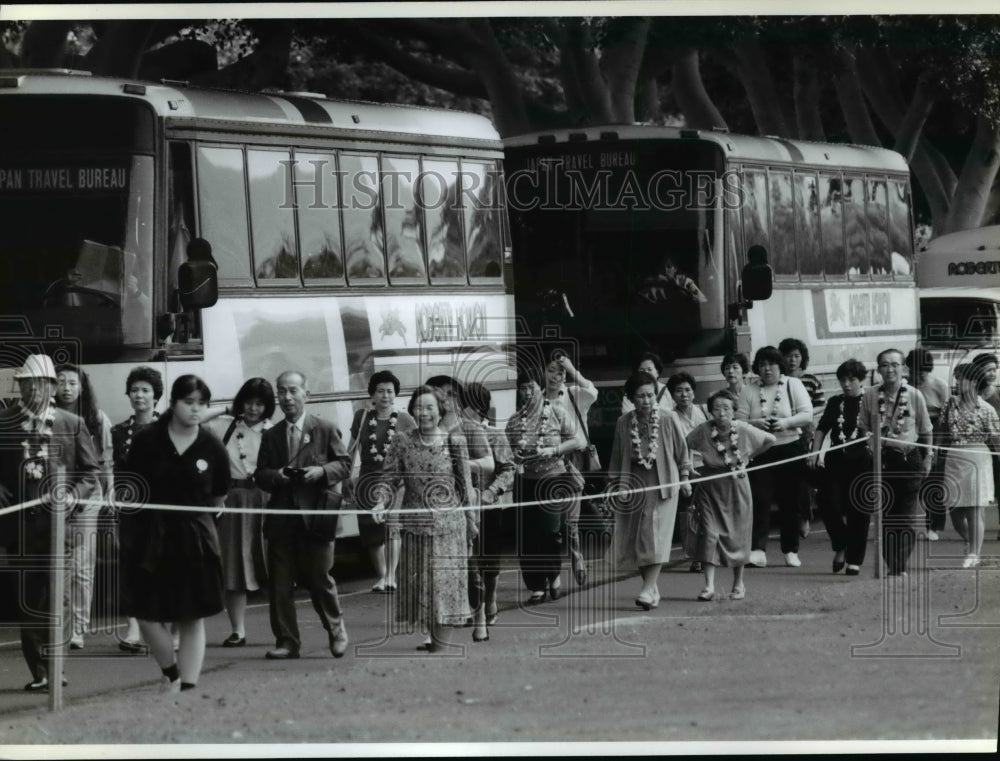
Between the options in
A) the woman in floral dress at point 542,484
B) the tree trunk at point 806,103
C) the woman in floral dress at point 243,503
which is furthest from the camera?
the tree trunk at point 806,103

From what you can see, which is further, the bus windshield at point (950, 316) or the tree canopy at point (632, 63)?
the bus windshield at point (950, 316)

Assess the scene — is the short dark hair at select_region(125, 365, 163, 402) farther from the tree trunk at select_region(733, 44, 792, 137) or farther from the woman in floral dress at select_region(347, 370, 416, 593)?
the tree trunk at select_region(733, 44, 792, 137)

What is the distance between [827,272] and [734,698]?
7.35 m

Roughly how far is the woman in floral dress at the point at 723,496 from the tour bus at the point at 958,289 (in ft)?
14.2

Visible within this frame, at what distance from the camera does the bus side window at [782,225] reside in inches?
624

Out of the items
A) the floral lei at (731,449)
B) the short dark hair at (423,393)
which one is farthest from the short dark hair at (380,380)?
the floral lei at (731,449)

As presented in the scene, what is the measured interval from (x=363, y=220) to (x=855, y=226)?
6224 millimetres

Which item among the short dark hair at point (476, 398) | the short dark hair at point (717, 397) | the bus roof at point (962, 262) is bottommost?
the short dark hair at point (717, 397)

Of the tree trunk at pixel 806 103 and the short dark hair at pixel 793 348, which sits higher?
the tree trunk at pixel 806 103

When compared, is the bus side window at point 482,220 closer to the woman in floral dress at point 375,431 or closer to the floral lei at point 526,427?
the woman in floral dress at point 375,431

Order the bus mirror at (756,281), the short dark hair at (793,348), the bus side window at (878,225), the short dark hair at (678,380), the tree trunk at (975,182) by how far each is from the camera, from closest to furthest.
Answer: the short dark hair at (678,380) < the short dark hair at (793,348) < the bus mirror at (756,281) < the tree trunk at (975,182) < the bus side window at (878,225)

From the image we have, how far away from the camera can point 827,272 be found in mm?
16562

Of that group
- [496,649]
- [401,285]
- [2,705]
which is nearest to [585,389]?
[401,285]

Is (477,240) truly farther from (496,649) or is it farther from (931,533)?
(931,533)
